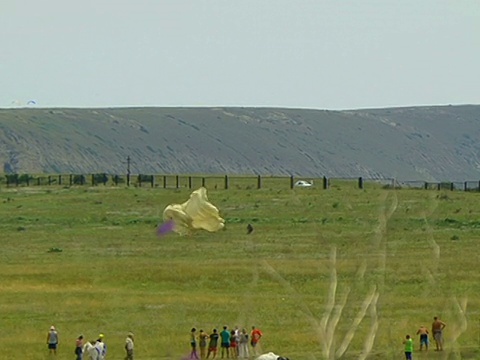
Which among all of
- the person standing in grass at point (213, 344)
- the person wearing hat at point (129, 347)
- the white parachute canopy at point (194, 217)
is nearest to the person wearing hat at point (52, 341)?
the person wearing hat at point (129, 347)

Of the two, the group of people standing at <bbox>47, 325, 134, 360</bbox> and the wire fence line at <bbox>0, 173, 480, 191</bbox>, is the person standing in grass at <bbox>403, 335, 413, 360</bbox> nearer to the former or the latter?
the group of people standing at <bbox>47, 325, 134, 360</bbox>

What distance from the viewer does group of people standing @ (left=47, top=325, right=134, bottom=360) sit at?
3195 cm

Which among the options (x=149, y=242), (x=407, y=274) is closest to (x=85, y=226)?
(x=149, y=242)

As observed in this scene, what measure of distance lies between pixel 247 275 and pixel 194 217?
53.4 feet

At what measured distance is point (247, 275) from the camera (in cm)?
4819

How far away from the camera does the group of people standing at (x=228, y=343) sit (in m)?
33.2

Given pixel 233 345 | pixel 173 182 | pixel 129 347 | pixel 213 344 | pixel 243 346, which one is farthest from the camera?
pixel 173 182

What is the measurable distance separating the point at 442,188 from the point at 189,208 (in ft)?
111

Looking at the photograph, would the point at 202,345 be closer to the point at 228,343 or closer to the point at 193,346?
the point at 193,346

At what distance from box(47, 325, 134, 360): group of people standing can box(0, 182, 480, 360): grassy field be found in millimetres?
440

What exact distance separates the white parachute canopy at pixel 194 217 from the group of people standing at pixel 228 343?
29.6m

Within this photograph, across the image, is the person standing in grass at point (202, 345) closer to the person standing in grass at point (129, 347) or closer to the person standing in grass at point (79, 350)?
the person standing in grass at point (129, 347)

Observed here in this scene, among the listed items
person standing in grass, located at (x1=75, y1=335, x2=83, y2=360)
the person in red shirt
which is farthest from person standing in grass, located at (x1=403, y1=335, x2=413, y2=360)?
person standing in grass, located at (x1=75, y1=335, x2=83, y2=360)

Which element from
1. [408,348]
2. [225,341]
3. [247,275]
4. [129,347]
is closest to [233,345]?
[225,341]
